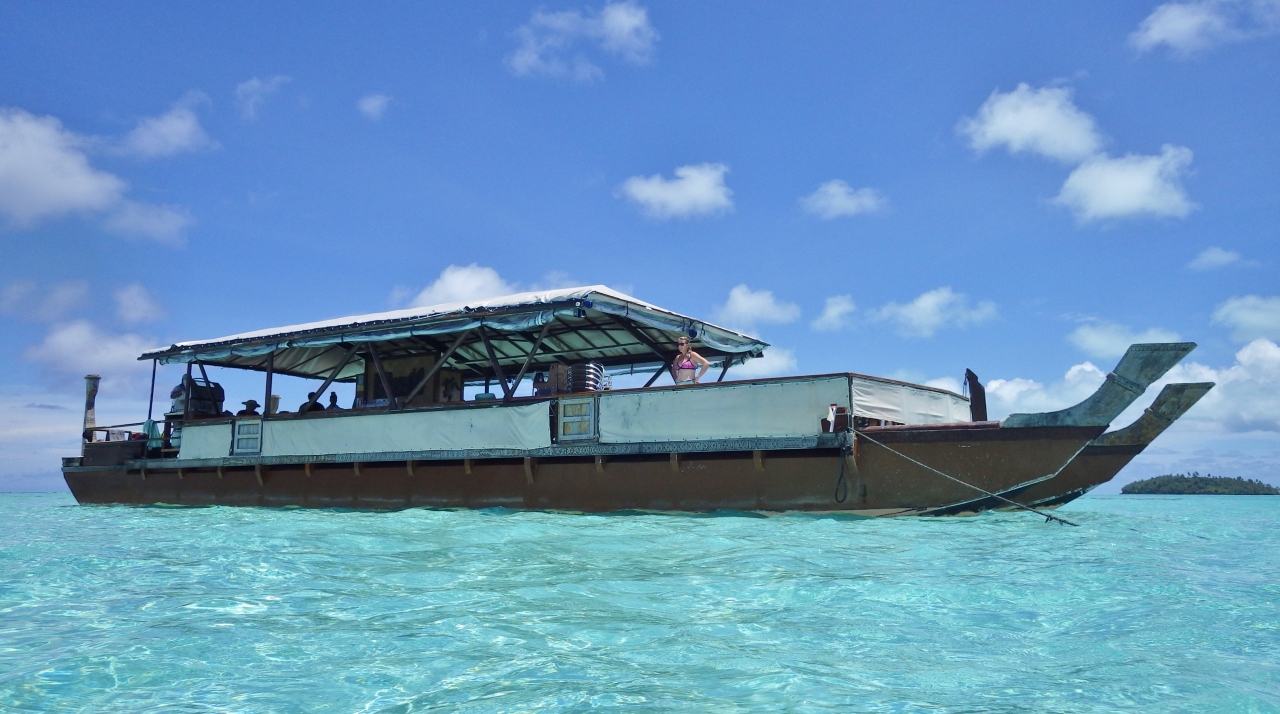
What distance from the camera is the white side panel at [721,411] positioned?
1147 cm

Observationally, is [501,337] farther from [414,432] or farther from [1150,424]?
[1150,424]

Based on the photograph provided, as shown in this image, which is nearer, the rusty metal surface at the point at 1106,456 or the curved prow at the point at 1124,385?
the curved prow at the point at 1124,385

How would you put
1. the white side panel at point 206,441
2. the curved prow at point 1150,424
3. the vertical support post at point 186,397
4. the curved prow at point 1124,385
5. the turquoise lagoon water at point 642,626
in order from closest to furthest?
the turquoise lagoon water at point 642,626 → the curved prow at point 1124,385 → the curved prow at point 1150,424 → the white side panel at point 206,441 → the vertical support post at point 186,397

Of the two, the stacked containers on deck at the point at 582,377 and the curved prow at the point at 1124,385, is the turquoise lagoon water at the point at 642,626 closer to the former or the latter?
the curved prow at the point at 1124,385

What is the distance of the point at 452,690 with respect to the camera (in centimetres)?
346

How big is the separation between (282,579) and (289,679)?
2589 millimetres

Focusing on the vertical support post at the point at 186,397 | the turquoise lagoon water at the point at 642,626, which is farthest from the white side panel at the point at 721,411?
the vertical support post at the point at 186,397

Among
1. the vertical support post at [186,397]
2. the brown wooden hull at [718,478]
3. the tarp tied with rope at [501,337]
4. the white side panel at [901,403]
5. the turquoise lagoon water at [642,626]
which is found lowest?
the turquoise lagoon water at [642,626]

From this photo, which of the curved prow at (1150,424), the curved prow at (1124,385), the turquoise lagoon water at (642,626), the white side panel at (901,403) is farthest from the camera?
the white side panel at (901,403)

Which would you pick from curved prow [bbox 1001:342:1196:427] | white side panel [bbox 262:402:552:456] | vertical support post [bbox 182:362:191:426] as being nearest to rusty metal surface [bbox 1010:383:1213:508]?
curved prow [bbox 1001:342:1196:427]

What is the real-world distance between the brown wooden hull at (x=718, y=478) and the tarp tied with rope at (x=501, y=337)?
239cm

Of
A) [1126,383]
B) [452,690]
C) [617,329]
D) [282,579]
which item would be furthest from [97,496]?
[1126,383]

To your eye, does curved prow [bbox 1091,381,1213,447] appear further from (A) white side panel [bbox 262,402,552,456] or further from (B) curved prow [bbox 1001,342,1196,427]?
(A) white side panel [bbox 262,402,552,456]

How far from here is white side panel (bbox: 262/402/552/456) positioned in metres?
13.6
